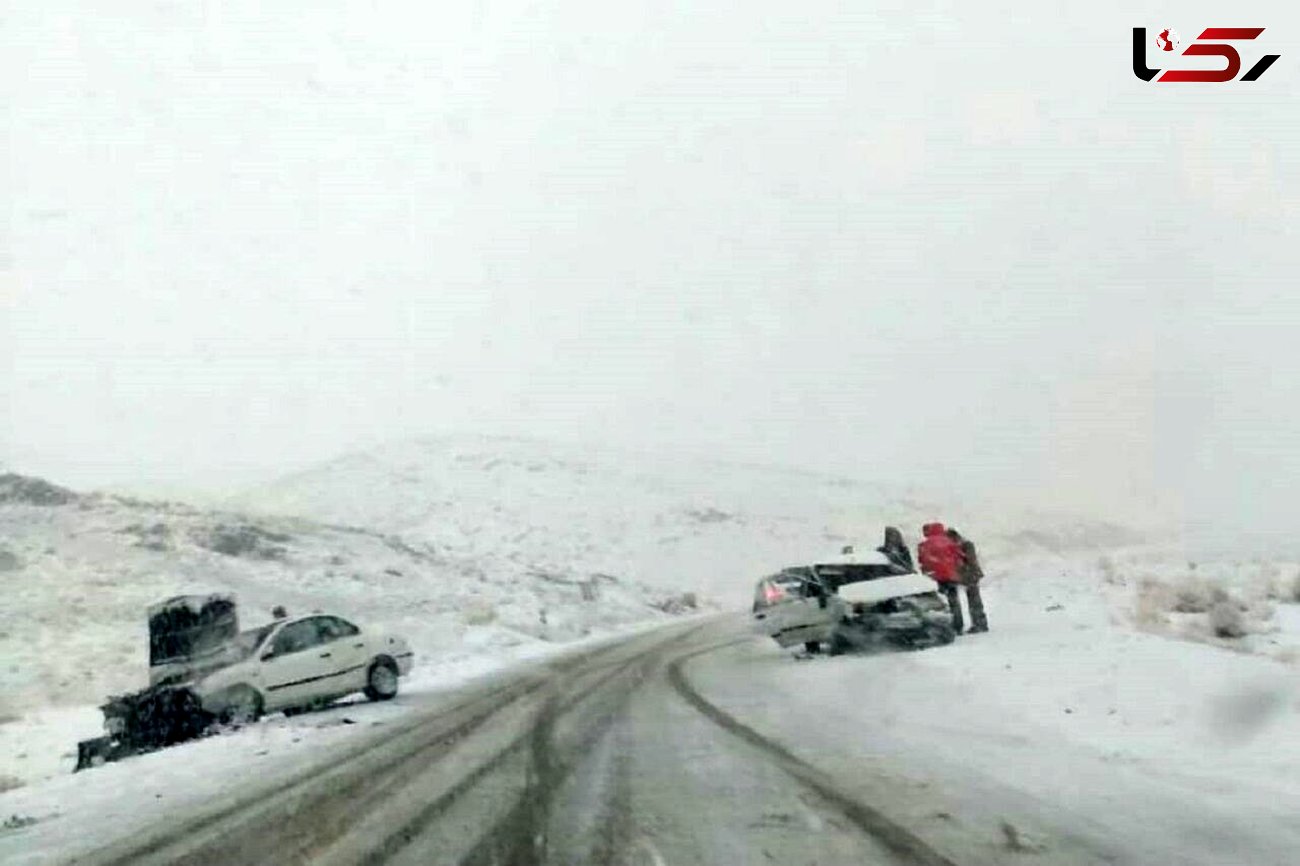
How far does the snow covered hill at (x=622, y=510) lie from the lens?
71.4m

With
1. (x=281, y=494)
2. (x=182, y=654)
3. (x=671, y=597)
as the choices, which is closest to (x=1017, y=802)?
(x=182, y=654)

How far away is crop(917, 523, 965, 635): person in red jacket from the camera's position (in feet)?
59.6

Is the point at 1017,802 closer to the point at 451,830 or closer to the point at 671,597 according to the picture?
the point at 451,830

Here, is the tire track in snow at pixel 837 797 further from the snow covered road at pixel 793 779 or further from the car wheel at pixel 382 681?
the car wheel at pixel 382 681

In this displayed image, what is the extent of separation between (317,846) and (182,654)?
40.4 ft

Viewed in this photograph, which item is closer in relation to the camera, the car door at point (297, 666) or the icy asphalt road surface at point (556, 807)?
the icy asphalt road surface at point (556, 807)

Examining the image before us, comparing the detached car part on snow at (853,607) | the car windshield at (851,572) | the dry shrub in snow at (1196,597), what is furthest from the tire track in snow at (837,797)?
the dry shrub in snow at (1196,597)

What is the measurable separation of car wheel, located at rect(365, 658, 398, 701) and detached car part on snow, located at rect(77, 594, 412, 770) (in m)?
0.02

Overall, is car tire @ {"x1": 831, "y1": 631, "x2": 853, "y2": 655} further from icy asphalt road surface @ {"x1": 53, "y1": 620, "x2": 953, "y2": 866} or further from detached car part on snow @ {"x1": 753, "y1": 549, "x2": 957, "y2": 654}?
icy asphalt road surface @ {"x1": 53, "y1": 620, "x2": 953, "y2": 866}

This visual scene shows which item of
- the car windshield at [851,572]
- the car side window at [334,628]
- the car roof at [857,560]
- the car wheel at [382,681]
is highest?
the car roof at [857,560]

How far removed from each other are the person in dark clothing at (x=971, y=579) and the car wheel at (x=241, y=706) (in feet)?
36.0

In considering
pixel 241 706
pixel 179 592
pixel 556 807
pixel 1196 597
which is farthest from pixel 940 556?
pixel 179 592

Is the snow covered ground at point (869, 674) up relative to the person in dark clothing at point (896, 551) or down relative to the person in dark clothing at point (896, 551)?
down

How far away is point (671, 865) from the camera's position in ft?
19.2
